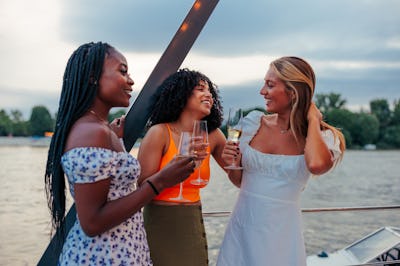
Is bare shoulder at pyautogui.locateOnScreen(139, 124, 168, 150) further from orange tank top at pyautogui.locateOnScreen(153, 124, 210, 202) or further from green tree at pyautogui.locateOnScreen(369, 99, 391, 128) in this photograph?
green tree at pyautogui.locateOnScreen(369, 99, 391, 128)

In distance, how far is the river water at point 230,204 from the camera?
109 feet

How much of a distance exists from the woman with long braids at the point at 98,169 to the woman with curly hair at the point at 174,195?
0.36 meters

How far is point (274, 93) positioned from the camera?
2047mm

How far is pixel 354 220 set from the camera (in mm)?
40000

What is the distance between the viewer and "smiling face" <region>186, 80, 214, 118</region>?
2.12m

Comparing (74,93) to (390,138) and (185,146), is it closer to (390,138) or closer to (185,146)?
(185,146)

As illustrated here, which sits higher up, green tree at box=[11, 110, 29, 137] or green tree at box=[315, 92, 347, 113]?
green tree at box=[315, 92, 347, 113]

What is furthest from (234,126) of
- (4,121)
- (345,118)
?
(4,121)

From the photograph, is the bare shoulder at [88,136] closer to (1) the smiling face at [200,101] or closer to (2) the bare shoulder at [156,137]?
(2) the bare shoulder at [156,137]

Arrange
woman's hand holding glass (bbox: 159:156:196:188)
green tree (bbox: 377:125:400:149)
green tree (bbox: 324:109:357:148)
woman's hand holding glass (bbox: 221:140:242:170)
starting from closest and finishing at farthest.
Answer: woman's hand holding glass (bbox: 159:156:196:188), woman's hand holding glass (bbox: 221:140:242:170), green tree (bbox: 324:109:357:148), green tree (bbox: 377:125:400:149)

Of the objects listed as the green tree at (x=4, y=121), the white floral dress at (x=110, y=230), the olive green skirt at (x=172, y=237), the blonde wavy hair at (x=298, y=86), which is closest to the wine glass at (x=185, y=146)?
the white floral dress at (x=110, y=230)

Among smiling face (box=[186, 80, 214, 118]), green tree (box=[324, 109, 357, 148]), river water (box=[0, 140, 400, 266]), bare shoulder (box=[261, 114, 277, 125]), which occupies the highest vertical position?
green tree (box=[324, 109, 357, 148])

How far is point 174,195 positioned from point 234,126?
14.7 inches

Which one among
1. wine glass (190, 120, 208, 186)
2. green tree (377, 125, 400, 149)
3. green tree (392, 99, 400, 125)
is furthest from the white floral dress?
green tree (377, 125, 400, 149)
